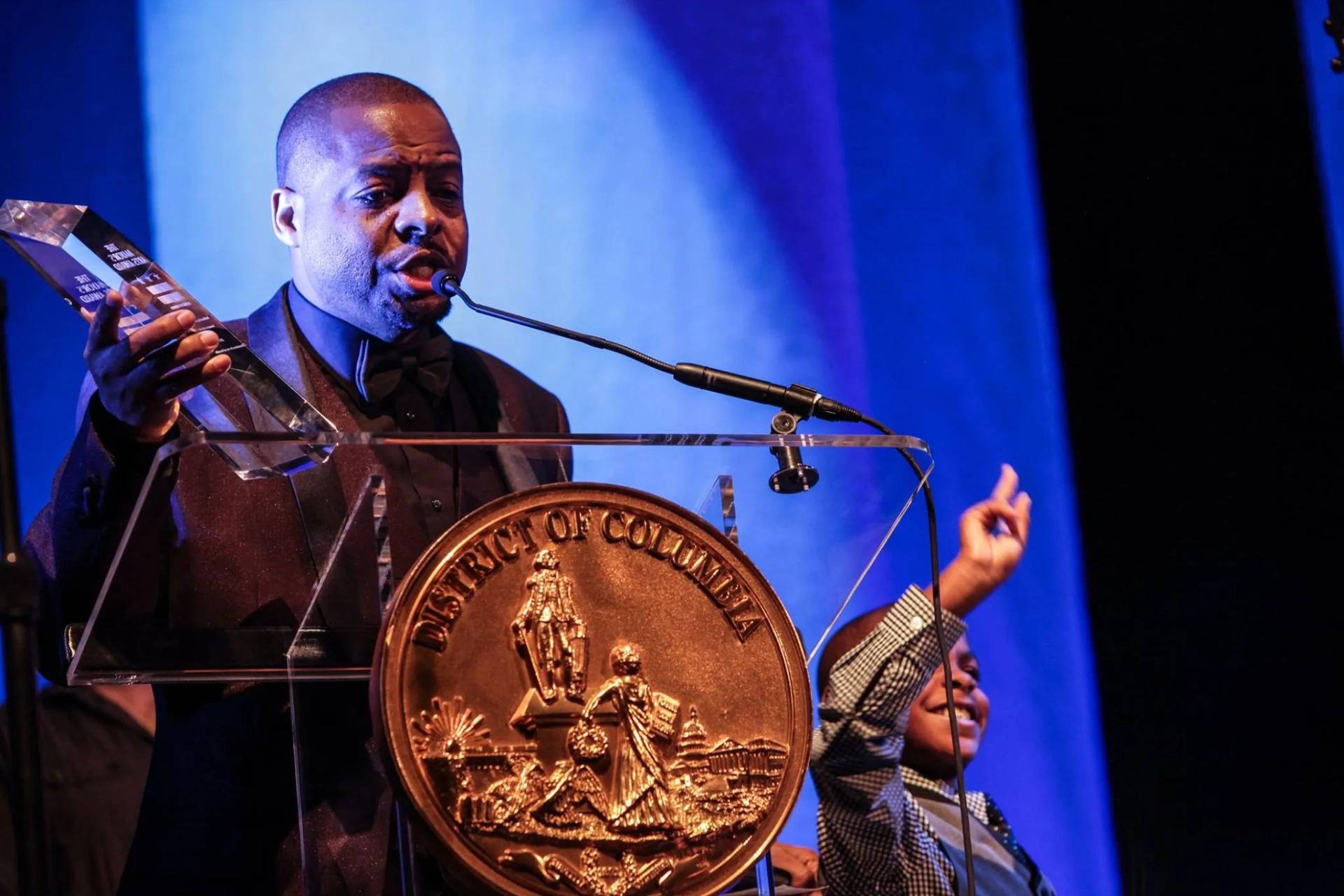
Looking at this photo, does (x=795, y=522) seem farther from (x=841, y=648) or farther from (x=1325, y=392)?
(x=1325, y=392)

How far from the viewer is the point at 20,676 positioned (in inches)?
47.6

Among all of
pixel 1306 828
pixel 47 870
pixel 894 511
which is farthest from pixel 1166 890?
pixel 47 870

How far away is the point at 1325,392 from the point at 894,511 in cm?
211

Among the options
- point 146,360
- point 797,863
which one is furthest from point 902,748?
point 146,360

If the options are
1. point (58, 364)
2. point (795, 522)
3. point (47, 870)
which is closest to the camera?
point (47, 870)

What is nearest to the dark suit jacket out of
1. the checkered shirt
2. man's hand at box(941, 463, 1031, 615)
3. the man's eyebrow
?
the man's eyebrow

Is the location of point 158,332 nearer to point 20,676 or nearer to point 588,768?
point 20,676

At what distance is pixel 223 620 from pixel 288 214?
3.28 feet

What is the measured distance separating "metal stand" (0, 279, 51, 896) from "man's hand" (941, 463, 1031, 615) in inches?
53.3

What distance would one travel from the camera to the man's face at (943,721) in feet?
10.9

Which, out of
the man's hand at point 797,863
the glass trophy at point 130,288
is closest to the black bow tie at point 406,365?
the glass trophy at point 130,288

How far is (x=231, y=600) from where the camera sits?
5.24 feet

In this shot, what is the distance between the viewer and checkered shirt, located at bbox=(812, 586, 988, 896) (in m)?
2.54

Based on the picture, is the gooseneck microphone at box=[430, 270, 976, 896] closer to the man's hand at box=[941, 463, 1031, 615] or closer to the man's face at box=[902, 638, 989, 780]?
the man's hand at box=[941, 463, 1031, 615]
